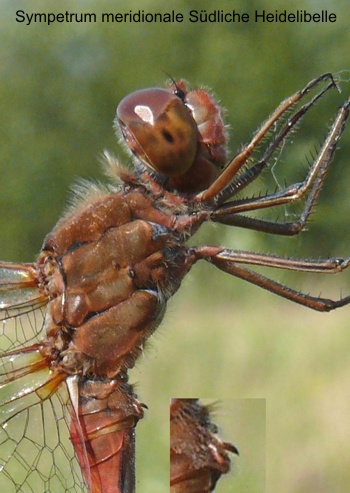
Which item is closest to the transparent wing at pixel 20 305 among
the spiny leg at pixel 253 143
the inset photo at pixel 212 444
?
the inset photo at pixel 212 444

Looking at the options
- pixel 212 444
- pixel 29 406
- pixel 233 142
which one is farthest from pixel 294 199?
pixel 233 142

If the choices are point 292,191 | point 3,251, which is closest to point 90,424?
point 292,191

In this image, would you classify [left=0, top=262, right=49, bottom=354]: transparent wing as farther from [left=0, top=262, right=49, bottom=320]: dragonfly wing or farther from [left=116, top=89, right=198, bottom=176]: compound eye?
[left=116, top=89, right=198, bottom=176]: compound eye

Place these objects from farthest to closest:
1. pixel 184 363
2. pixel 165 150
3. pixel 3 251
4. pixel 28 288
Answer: pixel 3 251
pixel 184 363
pixel 28 288
pixel 165 150

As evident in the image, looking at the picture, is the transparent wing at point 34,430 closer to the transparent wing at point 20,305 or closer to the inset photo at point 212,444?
the transparent wing at point 20,305

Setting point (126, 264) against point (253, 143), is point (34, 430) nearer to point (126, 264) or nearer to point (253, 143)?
point (126, 264)

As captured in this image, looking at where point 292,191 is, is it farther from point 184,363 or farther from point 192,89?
point 184,363
